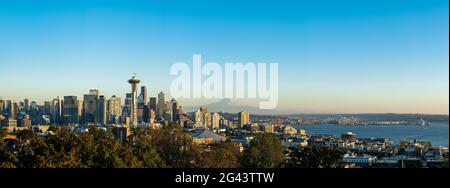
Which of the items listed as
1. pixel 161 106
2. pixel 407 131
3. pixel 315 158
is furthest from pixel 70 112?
pixel 407 131

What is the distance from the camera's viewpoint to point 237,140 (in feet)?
31.1

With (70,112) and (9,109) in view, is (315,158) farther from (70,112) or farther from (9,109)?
(9,109)

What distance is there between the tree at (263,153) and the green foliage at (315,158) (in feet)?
0.64

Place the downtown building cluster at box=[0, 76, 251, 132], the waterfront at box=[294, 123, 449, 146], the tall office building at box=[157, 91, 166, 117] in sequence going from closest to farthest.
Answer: the tall office building at box=[157, 91, 166, 117], the downtown building cluster at box=[0, 76, 251, 132], the waterfront at box=[294, 123, 449, 146]

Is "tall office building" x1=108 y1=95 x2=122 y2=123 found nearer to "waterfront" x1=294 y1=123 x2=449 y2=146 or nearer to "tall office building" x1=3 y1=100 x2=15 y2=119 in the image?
"tall office building" x1=3 y1=100 x2=15 y2=119

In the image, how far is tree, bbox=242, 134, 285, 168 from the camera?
660 cm

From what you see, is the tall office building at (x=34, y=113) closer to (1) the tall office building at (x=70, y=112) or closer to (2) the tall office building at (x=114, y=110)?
(1) the tall office building at (x=70, y=112)

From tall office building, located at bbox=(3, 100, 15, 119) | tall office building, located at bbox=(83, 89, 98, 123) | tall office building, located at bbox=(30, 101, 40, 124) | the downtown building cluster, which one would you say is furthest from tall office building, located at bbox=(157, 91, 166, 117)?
tall office building, located at bbox=(3, 100, 15, 119)

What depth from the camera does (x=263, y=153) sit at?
6.98m

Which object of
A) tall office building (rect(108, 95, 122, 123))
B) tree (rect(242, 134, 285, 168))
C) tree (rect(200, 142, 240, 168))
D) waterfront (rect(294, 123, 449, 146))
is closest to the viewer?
tree (rect(200, 142, 240, 168))

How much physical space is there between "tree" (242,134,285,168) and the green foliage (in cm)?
19
